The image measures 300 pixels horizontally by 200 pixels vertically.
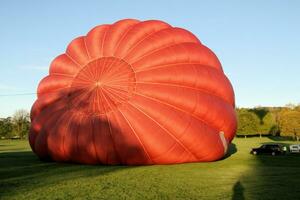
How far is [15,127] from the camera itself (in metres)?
103

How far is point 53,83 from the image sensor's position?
22109 millimetres

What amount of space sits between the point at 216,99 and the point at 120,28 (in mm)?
6761

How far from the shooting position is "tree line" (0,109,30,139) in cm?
9872

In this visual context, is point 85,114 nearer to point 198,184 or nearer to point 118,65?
point 118,65

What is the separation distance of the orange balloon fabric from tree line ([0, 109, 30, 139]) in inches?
3156

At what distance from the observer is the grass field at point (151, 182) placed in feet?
37.5

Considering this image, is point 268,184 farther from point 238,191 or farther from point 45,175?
point 45,175

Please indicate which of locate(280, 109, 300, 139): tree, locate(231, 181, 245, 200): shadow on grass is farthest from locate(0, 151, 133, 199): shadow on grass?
locate(280, 109, 300, 139): tree

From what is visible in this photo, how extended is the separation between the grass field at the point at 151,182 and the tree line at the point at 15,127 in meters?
84.1

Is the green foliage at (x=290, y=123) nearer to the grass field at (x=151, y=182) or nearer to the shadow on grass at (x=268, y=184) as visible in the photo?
the grass field at (x=151, y=182)

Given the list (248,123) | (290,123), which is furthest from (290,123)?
(248,123)

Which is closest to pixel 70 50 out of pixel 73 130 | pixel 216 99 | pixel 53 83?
pixel 53 83

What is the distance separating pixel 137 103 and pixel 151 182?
18.5ft

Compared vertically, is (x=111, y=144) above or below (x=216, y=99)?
below
